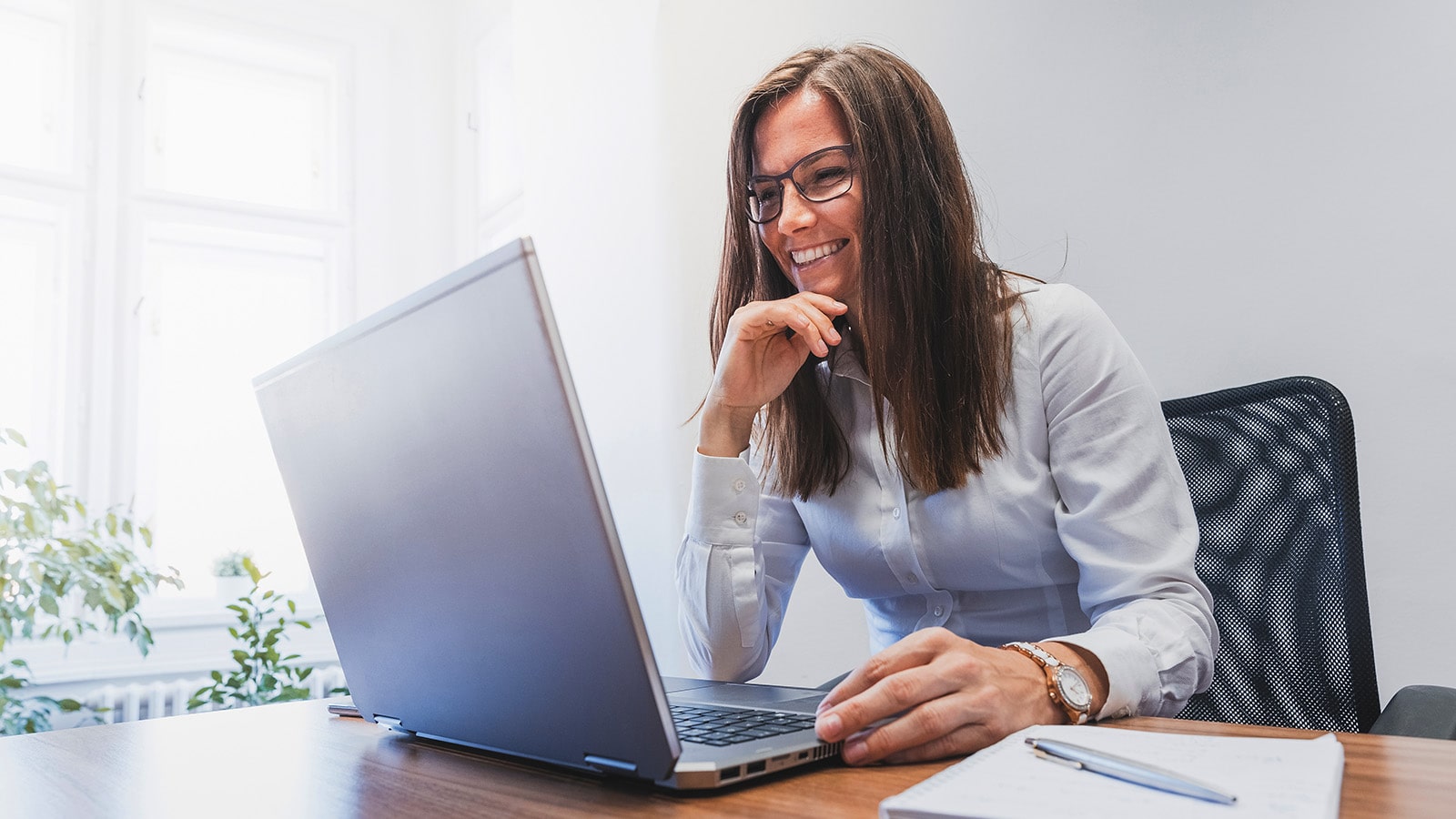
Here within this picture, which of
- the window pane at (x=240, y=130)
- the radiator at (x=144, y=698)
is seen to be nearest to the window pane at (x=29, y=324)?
the window pane at (x=240, y=130)

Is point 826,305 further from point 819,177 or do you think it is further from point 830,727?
point 830,727

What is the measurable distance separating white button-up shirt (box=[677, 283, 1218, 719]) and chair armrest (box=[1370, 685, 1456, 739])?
0.14 metres

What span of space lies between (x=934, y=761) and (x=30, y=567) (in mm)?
2670

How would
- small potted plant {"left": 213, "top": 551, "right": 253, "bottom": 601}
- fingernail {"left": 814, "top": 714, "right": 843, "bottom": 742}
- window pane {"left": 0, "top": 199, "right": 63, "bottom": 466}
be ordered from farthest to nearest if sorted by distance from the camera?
1. small potted plant {"left": 213, "top": 551, "right": 253, "bottom": 601}
2. window pane {"left": 0, "top": 199, "right": 63, "bottom": 466}
3. fingernail {"left": 814, "top": 714, "right": 843, "bottom": 742}

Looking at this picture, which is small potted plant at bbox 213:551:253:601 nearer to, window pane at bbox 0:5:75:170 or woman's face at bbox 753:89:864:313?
window pane at bbox 0:5:75:170

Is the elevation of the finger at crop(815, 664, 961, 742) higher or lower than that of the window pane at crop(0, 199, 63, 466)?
lower

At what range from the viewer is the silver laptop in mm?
509

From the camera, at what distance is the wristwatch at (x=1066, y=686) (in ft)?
2.40

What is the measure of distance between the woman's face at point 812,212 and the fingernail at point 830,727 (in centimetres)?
71

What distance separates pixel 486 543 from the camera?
1.89 feet

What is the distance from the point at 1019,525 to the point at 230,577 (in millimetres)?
3056

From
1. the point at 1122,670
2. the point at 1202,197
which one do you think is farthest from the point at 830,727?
the point at 1202,197

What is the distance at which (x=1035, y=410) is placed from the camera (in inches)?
43.6

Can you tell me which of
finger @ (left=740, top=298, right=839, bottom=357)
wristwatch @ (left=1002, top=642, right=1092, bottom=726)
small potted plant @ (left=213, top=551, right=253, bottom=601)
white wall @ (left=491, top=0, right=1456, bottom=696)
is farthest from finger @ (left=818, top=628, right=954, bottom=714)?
small potted plant @ (left=213, top=551, right=253, bottom=601)
